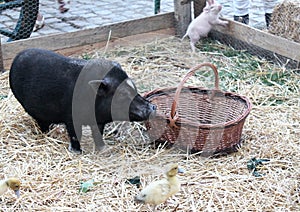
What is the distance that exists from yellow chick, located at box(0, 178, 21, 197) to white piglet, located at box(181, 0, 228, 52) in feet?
9.00

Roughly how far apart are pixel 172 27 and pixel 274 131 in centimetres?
225

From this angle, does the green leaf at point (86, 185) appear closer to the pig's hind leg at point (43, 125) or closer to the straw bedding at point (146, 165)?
the straw bedding at point (146, 165)

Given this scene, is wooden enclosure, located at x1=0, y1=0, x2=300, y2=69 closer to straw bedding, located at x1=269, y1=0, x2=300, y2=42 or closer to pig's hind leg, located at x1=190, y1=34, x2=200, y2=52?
straw bedding, located at x1=269, y1=0, x2=300, y2=42

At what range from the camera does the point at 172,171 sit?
2.60 metres

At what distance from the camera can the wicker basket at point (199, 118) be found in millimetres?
3156

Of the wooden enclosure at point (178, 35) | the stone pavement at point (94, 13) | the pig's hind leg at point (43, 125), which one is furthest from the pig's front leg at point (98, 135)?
the stone pavement at point (94, 13)

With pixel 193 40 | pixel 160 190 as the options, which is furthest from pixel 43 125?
pixel 193 40

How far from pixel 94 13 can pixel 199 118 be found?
3.59 m

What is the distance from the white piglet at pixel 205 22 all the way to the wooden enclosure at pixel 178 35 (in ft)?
0.56

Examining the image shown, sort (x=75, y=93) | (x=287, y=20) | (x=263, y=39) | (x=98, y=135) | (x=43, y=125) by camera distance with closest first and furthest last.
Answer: (x=75, y=93), (x=98, y=135), (x=43, y=125), (x=287, y=20), (x=263, y=39)

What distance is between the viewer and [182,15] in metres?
5.46

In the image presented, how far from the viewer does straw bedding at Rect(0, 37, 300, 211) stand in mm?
2857

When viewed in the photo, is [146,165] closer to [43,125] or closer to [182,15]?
[43,125]

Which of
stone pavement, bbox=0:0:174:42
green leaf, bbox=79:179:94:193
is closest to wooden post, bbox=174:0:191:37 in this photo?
stone pavement, bbox=0:0:174:42
